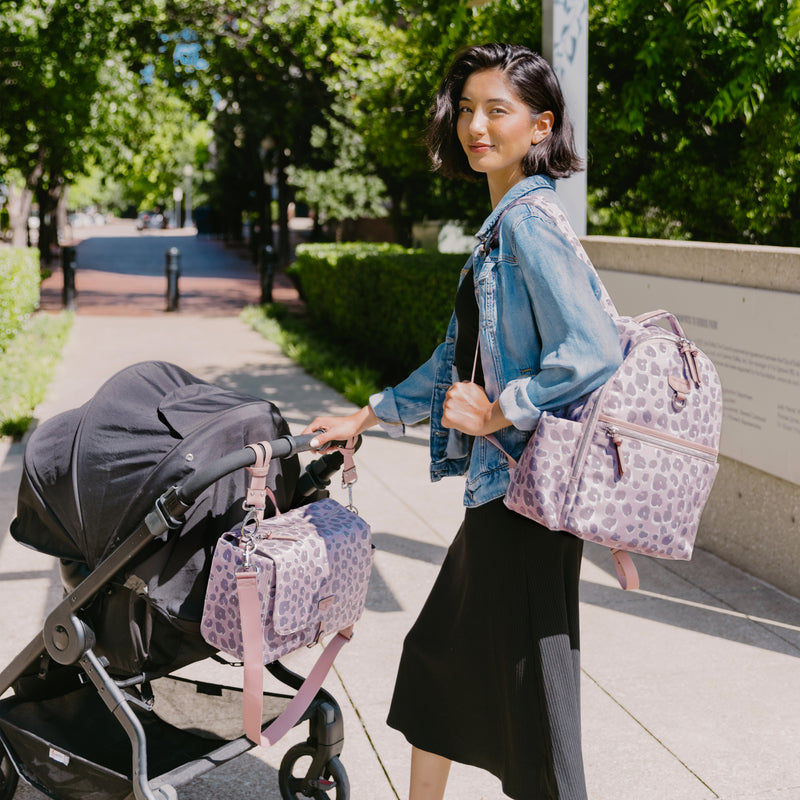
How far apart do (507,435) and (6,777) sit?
1768 mm

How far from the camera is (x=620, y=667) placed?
391 cm

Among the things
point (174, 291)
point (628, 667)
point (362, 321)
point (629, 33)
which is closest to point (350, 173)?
point (174, 291)

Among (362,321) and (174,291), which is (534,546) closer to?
(362,321)

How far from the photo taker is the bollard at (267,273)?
17234 millimetres

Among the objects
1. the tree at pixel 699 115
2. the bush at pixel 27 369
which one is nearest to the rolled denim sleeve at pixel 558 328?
the tree at pixel 699 115

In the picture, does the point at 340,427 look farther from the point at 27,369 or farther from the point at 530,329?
the point at 27,369

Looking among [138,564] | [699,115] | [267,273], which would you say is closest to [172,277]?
[267,273]

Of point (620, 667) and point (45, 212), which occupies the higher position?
point (45, 212)

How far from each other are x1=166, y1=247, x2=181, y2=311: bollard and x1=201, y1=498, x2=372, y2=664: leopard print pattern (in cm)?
1438

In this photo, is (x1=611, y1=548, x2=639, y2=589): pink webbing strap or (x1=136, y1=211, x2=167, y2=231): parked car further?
(x1=136, y1=211, x2=167, y2=231): parked car

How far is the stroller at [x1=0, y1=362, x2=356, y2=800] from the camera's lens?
2.39 meters

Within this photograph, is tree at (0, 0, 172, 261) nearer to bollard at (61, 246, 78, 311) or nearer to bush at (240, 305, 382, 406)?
bollard at (61, 246, 78, 311)

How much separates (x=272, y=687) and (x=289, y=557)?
159 centimetres

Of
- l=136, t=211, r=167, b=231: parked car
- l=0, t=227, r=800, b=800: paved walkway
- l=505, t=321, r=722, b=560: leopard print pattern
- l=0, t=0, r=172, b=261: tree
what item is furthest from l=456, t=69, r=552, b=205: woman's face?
l=136, t=211, r=167, b=231: parked car
